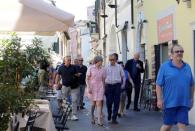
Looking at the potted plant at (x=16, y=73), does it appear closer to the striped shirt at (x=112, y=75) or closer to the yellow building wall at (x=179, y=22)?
the striped shirt at (x=112, y=75)

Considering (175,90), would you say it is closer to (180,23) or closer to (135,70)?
(180,23)

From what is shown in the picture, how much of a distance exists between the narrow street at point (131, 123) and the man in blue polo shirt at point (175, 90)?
3911 millimetres

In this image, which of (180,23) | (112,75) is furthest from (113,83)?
(180,23)

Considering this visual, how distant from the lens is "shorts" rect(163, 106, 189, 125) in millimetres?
8969

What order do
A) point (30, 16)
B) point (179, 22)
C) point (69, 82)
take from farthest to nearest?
point (69, 82) < point (179, 22) < point (30, 16)

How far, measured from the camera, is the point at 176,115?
9078mm

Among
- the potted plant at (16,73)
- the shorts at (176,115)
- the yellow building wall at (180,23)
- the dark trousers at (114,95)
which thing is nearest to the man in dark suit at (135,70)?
the yellow building wall at (180,23)

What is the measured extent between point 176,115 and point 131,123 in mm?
5449

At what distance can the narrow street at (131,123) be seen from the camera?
13.3 meters

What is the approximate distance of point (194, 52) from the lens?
13992 millimetres

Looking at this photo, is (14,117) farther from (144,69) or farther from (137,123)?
(144,69)

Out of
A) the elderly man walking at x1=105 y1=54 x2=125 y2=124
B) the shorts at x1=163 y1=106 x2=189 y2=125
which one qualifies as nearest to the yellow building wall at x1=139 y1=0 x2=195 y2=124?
the elderly man walking at x1=105 y1=54 x2=125 y2=124

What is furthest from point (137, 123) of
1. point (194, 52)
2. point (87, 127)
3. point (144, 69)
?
point (144, 69)

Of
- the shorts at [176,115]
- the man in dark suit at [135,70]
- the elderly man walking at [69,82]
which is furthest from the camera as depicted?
the man in dark suit at [135,70]
